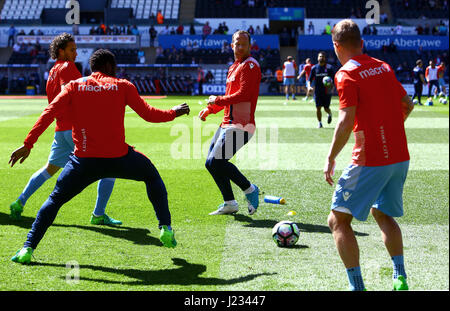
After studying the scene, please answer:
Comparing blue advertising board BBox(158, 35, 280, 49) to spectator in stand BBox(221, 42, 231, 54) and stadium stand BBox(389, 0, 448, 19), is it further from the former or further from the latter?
stadium stand BBox(389, 0, 448, 19)

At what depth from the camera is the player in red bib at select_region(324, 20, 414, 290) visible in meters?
4.18

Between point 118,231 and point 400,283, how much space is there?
10.7 feet

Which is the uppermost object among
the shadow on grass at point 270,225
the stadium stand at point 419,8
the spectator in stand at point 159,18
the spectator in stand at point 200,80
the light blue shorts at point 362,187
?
the stadium stand at point 419,8

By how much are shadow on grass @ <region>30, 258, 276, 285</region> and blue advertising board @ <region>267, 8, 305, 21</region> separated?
46.3 metres

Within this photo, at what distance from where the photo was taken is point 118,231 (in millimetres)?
6496

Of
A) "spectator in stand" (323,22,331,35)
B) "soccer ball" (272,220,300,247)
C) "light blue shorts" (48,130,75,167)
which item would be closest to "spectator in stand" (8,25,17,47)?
"spectator in stand" (323,22,331,35)

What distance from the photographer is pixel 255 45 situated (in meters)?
44.2

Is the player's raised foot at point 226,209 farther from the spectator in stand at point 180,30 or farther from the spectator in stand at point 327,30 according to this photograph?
the spectator in stand at point 180,30

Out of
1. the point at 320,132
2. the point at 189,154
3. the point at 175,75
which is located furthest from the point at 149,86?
the point at 189,154

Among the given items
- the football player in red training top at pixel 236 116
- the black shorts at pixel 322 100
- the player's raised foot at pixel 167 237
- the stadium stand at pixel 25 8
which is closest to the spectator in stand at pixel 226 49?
the stadium stand at pixel 25 8

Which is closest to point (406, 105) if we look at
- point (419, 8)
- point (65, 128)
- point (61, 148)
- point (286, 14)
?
point (65, 128)

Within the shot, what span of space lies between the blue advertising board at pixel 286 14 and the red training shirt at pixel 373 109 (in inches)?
1842

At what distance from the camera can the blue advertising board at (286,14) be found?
163 feet

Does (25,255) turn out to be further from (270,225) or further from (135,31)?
(135,31)
